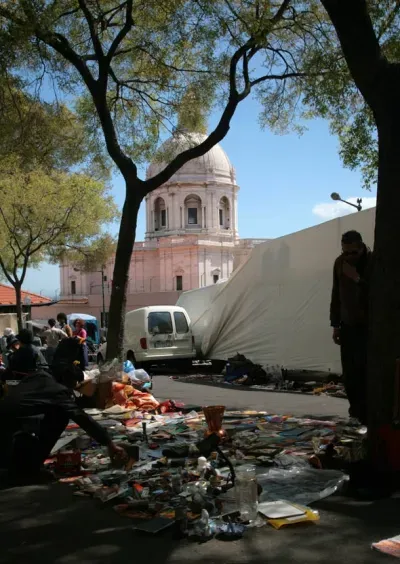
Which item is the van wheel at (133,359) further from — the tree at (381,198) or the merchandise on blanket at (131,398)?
the tree at (381,198)

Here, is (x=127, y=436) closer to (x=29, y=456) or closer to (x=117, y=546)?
(x=29, y=456)

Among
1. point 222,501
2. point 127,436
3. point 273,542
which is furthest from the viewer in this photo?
point 127,436

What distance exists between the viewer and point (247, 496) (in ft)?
13.9

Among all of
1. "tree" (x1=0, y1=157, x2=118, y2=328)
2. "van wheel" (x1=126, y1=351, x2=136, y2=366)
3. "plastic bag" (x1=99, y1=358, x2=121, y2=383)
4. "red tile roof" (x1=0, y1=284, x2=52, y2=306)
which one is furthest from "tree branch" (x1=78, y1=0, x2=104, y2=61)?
"red tile roof" (x1=0, y1=284, x2=52, y2=306)

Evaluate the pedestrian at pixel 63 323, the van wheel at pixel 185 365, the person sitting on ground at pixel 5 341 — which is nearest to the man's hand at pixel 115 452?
the pedestrian at pixel 63 323

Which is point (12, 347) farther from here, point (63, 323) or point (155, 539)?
point (155, 539)

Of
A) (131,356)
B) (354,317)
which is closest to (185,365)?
(131,356)

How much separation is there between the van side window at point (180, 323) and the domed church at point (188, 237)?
5300cm

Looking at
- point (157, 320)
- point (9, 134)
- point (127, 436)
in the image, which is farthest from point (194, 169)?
point (127, 436)

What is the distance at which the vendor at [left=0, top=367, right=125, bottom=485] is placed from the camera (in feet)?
16.6

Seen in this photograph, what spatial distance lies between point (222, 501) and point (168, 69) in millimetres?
10229

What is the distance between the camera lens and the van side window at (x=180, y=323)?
18.5 metres

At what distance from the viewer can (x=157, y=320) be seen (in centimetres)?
1823

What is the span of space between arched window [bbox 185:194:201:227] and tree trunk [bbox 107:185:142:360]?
219 feet
